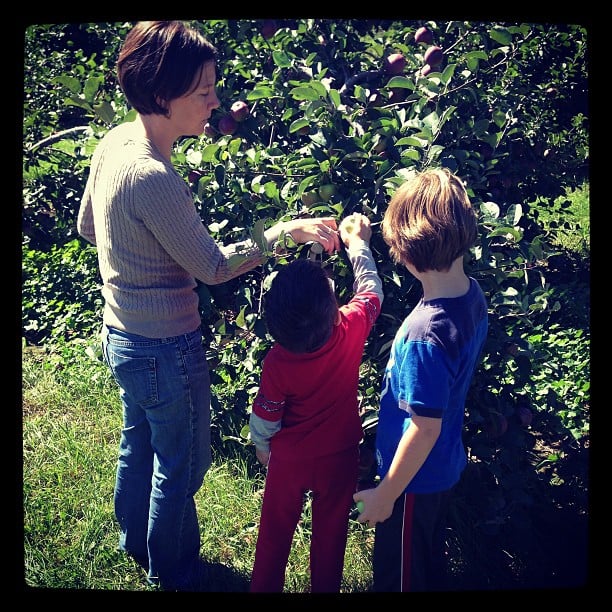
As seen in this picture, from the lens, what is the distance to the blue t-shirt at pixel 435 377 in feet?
4.78

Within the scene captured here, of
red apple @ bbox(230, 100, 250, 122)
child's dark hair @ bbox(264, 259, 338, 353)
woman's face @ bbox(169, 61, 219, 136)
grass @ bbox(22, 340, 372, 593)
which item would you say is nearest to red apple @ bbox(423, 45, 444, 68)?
red apple @ bbox(230, 100, 250, 122)

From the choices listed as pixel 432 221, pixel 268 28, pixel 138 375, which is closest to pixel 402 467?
pixel 432 221

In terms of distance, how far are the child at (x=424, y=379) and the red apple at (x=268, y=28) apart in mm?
1134

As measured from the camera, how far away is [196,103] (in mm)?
1577

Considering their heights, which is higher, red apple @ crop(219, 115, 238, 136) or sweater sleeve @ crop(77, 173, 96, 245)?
red apple @ crop(219, 115, 238, 136)

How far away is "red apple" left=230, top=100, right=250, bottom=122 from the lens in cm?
208

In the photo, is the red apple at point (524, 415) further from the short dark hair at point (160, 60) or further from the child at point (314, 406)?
the short dark hair at point (160, 60)

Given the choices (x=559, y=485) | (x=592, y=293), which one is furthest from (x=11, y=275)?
(x=559, y=485)

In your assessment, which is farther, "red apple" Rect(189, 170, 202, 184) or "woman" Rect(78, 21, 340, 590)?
"red apple" Rect(189, 170, 202, 184)

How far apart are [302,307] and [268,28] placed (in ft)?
4.19

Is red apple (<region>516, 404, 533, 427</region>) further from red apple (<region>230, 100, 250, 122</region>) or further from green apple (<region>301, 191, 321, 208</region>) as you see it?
red apple (<region>230, 100, 250, 122</region>)

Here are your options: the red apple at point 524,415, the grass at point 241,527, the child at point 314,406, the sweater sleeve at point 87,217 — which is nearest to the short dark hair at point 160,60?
the sweater sleeve at point 87,217

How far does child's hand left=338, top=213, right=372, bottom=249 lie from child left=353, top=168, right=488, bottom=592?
12cm

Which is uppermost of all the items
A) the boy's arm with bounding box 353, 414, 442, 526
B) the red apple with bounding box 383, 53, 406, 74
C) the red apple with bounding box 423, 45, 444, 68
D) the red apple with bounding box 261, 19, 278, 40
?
the red apple with bounding box 261, 19, 278, 40
